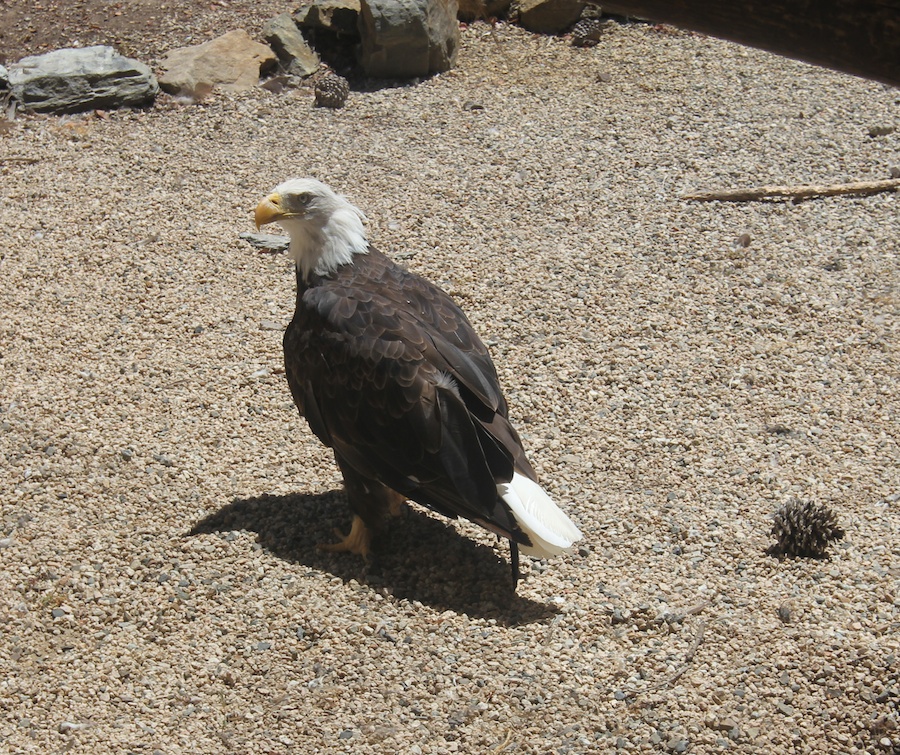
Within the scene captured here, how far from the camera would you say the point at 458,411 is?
389cm

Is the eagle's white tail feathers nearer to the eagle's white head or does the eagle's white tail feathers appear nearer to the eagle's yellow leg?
the eagle's yellow leg

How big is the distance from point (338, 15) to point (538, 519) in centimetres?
591

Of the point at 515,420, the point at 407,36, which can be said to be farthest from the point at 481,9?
the point at 515,420

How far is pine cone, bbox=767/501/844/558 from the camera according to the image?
3.96m

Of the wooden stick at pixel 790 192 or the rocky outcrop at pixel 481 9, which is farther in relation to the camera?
the rocky outcrop at pixel 481 9

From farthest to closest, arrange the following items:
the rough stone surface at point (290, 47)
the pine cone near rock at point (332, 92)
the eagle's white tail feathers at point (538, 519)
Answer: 1. the rough stone surface at point (290, 47)
2. the pine cone near rock at point (332, 92)
3. the eagle's white tail feathers at point (538, 519)

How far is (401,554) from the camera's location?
167 inches

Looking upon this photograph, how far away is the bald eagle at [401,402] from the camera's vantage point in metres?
3.84

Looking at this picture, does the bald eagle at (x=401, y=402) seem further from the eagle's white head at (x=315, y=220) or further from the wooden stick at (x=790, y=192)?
the wooden stick at (x=790, y=192)

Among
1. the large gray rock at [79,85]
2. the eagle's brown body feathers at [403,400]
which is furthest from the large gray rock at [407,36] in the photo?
the eagle's brown body feathers at [403,400]

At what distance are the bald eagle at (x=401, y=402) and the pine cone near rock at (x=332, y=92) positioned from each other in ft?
12.3

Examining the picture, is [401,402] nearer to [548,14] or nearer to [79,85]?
[79,85]

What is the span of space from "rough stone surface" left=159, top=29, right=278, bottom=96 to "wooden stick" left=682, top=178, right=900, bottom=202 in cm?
369

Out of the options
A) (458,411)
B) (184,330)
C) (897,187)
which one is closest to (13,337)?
(184,330)
